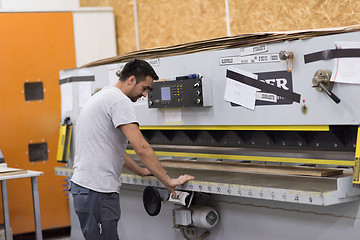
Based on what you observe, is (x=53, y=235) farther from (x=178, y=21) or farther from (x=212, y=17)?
(x=212, y=17)

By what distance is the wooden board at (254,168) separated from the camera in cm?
225

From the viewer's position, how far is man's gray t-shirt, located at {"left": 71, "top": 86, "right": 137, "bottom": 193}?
247cm

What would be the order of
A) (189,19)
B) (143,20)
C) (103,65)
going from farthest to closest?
1. (143,20)
2. (189,19)
3. (103,65)

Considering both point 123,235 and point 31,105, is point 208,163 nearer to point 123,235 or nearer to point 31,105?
point 123,235

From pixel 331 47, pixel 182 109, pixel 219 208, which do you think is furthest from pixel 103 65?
pixel 331 47

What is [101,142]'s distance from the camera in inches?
97.9

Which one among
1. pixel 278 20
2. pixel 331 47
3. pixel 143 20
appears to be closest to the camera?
pixel 331 47

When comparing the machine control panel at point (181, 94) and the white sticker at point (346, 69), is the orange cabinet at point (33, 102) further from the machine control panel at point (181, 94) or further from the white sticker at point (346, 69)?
the white sticker at point (346, 69)

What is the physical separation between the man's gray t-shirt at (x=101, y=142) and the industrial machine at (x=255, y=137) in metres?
0.30

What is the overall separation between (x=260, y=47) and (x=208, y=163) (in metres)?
0.76

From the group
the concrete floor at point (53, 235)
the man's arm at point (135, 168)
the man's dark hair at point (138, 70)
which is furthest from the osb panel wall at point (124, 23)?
the man's dark hair at point (138, 70)

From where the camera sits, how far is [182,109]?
111 inches

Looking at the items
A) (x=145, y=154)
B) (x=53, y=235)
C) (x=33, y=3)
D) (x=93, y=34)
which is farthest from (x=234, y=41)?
(x=33, y=3)

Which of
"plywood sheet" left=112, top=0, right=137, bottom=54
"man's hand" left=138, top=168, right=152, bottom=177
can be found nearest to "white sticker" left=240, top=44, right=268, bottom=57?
"man's hand" left=138, top=168, right=152, bottom=177
